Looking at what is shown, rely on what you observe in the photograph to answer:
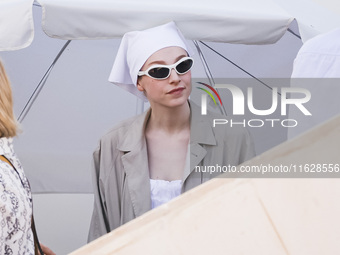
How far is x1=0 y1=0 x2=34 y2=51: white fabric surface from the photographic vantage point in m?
2.63

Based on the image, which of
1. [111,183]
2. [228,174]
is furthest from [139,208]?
[228,174]

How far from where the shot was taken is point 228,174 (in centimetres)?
111

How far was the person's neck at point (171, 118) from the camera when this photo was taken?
262cm

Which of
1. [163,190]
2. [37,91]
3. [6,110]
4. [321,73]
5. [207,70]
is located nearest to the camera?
[6,110]

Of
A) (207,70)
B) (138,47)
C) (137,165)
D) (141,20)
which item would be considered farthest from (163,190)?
(207,70)

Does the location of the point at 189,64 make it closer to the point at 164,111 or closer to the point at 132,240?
the point at 164,111

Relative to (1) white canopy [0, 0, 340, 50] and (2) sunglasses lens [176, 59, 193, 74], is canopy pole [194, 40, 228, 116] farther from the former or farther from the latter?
(2) sunglasses lens [176, 59, 193, 74]

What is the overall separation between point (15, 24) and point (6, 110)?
32.4 inches

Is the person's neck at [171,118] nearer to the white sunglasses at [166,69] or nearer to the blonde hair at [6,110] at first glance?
the white sunglasses at [166,69]

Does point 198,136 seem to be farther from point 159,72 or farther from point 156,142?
point 159,72

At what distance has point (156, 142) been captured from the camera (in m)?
2.67

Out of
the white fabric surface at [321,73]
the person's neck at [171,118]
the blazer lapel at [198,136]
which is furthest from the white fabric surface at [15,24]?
the white fabric surface at [321,73]

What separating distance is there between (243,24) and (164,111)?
599 millimetres

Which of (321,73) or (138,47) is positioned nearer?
(321,73)
